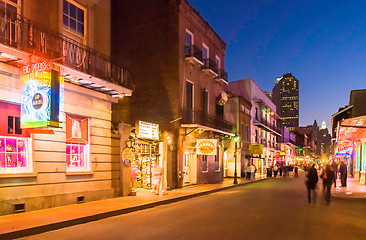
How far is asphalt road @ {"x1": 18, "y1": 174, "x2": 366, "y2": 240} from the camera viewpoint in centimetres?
820


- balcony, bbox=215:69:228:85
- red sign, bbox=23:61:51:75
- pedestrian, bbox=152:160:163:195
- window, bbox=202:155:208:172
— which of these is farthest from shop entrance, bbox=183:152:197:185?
red sign, bbox=23:61:51:75

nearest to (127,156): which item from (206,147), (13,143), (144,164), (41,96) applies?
(144,164)

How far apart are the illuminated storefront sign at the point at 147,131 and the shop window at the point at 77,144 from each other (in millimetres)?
3816

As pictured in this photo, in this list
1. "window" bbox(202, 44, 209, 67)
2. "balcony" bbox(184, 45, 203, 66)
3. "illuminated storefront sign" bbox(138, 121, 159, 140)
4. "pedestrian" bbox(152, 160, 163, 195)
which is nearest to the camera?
"pedestrian" bbox(152, 160, 163, 195)

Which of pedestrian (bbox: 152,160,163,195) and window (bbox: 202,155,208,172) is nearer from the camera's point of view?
pedestrian (bbox: 152,160,163,195)

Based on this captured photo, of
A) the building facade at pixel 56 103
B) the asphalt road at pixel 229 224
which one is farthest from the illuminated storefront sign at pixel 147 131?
the asphalt road at pixel 229 224

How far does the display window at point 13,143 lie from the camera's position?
10570mm

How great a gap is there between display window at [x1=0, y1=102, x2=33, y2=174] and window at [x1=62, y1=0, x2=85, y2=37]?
4204 millimetres

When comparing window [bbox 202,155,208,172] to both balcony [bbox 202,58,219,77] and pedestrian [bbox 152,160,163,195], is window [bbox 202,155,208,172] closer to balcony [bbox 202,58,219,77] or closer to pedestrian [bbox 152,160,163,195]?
balcony [bbox 202,58,219,77]

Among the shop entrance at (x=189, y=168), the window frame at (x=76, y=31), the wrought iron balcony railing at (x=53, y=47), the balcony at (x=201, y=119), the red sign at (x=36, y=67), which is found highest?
the window frame at (x=76, y=31)

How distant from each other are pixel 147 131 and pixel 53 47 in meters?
7.53

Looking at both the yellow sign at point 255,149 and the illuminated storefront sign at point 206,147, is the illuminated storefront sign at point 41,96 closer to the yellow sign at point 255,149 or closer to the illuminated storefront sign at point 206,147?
the illuminated storefront sign at point 206,147

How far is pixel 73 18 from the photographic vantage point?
13680 millimetres

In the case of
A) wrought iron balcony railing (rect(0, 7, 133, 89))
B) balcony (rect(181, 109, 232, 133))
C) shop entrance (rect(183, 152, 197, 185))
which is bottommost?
shop entrance (rect(183, 152, 197, 185))
